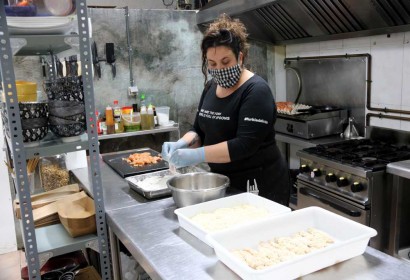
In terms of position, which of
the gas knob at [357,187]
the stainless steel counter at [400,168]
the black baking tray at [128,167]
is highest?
the black baking tray at [128,167]

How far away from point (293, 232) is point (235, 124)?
79 cm

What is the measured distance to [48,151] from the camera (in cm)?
148

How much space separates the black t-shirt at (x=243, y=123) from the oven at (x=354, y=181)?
82cm

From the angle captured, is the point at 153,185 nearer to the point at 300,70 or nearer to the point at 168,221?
the point at 168,221

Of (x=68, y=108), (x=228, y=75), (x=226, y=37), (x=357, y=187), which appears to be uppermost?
(x=226, y=37)

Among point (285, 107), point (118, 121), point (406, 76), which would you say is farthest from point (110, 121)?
point (406, 76)

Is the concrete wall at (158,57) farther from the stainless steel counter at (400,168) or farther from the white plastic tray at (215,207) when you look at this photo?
the white plastic tray at (215,207)

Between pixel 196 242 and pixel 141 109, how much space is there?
2.59 meters

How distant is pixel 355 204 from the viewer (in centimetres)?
253

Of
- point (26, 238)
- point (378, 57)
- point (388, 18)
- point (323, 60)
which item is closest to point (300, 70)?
point (323, 60)

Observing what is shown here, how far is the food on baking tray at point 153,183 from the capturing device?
186cm

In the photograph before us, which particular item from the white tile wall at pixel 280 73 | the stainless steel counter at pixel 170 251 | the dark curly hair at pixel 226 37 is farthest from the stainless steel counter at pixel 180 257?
the white tile wall at pixel 280 73

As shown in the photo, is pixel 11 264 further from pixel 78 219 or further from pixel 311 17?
pixel 311 17

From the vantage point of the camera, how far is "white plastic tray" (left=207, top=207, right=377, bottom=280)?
1040mm
